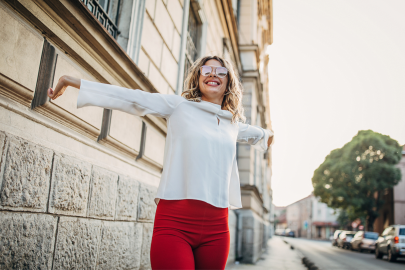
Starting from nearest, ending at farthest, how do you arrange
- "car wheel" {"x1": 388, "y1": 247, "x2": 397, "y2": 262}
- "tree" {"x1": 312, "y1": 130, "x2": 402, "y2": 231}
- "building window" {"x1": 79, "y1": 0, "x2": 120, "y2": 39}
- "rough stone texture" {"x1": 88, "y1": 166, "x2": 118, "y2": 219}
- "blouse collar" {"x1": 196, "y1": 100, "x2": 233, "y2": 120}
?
"blouse collar" {"x1": 196, "y1": 100, "x2": 233, "y2": 120}
"rough stone texture" {"x1": 88, "y1": 166, "x2": 118, "y2": 219}
"building window" {"x1": 79, "y1": 0, "x2": 120, "y2": 39}
"car wheel" {"x1": 388, "y1": 247, "x2": 397, "y2": 262}
"tree" {"x1": 312, "y1": 130, "x2": 402, "y2": 231}

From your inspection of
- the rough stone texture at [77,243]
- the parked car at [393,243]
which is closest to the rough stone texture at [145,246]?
the rough stone texture at [77,243]

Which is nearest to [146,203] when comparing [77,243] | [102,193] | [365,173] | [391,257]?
[102,193]

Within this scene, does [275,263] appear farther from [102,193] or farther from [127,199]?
[102,193]

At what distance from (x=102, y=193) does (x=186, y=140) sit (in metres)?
1.53

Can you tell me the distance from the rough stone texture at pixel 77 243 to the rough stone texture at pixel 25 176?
1.04 ft

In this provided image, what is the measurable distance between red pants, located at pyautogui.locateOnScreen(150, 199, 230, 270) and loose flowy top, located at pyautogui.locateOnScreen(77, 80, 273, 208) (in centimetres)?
6

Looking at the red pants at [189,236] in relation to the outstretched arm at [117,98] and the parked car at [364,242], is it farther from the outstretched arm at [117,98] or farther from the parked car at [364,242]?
the parked car at [364,242]

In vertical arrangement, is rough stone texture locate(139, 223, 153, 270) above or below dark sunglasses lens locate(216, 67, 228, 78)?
below

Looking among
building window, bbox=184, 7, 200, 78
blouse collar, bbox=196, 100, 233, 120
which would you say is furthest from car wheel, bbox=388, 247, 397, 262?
blouse collar, bbox=196, 100, 233, 120

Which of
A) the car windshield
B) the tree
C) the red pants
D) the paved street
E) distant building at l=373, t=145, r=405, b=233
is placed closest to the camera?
the red pants

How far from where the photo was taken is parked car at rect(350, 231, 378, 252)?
23.3 metres

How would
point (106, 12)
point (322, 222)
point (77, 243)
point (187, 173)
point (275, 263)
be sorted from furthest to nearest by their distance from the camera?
point (322, 222), point (275, 263), point (106, 12), point (77, 243), point (187, 173)

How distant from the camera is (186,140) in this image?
1.84 metres

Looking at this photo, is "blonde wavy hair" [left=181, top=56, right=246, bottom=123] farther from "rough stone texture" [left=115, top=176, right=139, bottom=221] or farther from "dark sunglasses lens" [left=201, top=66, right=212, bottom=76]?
"rough stone texture" [left=115, top=176, right=139, bottom=221]
